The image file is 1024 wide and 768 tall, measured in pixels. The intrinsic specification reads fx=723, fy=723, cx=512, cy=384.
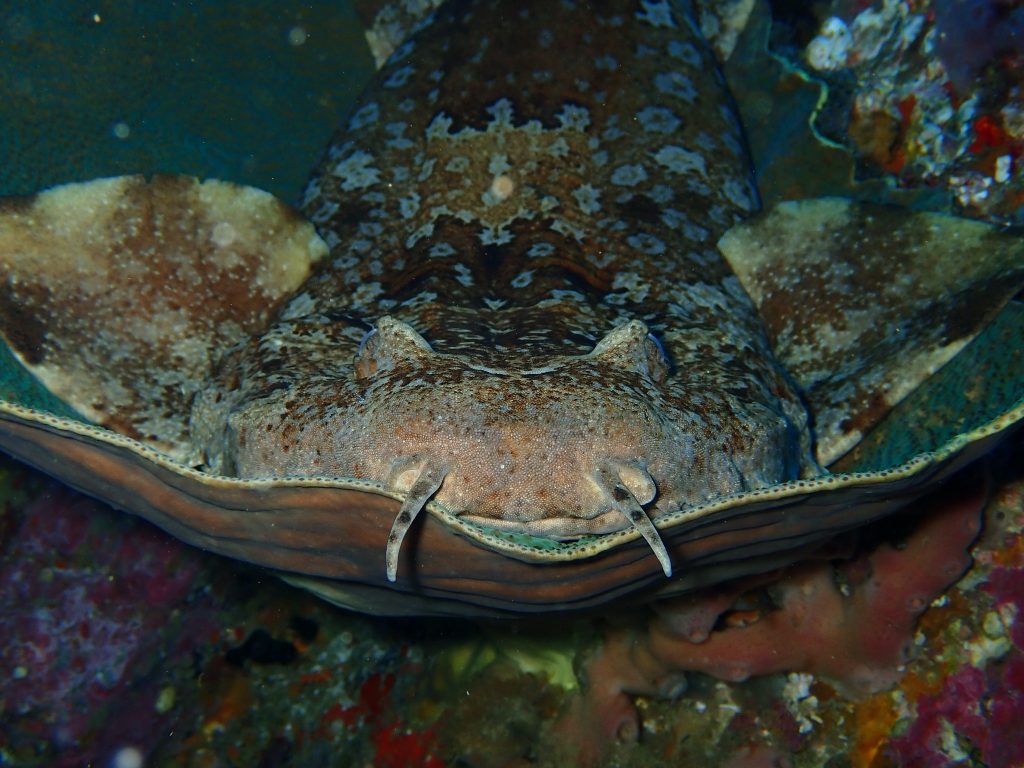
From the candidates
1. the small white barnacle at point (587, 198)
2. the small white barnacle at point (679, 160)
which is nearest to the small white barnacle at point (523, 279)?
the small white barnacle at point (587, 198)

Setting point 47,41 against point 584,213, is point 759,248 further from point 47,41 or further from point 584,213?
point 47,41

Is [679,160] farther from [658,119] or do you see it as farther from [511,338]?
[511,338]

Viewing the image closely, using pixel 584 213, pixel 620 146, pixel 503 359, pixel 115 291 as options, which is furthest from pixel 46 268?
pixel 620 146

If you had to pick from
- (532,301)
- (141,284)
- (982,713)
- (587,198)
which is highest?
(587,198)

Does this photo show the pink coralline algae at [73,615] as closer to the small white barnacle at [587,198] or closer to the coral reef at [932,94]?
the small white barnacle at [587,198]

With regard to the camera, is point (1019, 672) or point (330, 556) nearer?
point (330, 556)

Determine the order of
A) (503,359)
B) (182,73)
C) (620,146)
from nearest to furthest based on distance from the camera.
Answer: (503,359)
(620,146)
(182,73)

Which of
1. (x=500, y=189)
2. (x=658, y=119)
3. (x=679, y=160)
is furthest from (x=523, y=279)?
(x=658, y=119)
